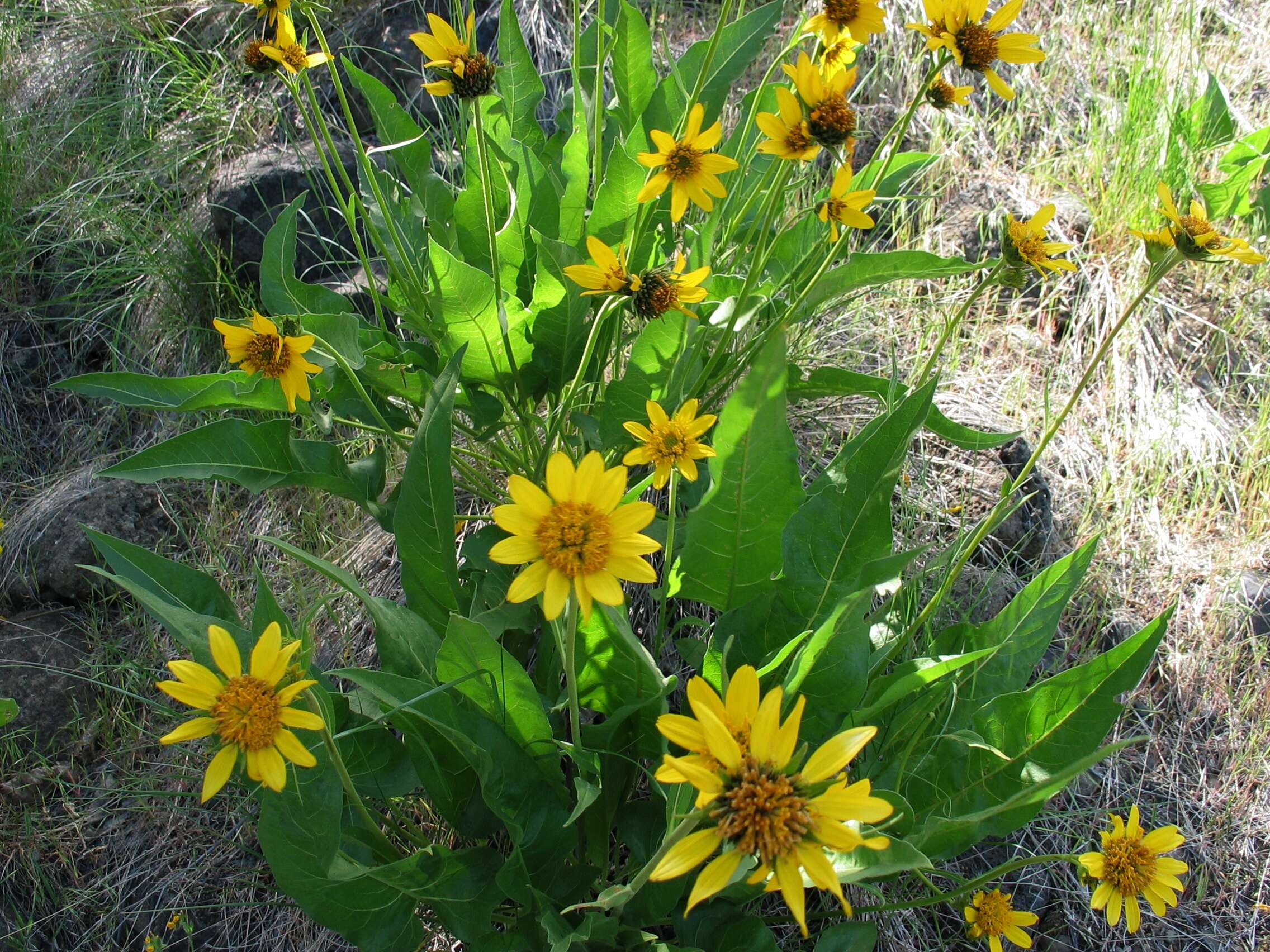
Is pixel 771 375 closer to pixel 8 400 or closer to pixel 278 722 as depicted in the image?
pixel 278 722

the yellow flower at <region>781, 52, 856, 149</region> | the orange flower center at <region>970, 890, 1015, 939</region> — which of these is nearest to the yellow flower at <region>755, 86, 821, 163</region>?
the yellow flower at <region>781, 52, 856, 149</region>

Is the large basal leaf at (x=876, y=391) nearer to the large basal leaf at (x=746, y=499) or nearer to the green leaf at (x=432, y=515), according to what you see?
the large basal leaf at (x=746, y=499)

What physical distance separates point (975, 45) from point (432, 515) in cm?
Answer: 109

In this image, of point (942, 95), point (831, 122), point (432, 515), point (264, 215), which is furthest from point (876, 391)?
point (264, 215)

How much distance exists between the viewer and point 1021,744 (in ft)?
4.71

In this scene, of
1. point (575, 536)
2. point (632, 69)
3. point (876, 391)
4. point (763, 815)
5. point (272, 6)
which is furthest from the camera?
point (632, 69)

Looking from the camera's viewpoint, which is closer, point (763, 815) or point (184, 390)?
point (763, 815)

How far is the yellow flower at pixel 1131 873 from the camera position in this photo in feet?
4.33

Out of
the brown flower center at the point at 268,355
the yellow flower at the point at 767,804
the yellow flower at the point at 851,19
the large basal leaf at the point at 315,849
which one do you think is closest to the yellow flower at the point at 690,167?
the yellow flower at the point at 851,19

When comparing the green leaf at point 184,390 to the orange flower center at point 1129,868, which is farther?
the green leaf at point 184,390

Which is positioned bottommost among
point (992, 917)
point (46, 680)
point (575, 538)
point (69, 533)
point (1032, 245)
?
point (46, 680)

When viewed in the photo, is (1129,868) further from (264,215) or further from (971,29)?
(264,215)

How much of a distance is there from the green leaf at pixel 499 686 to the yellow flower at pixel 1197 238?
112 centimetres

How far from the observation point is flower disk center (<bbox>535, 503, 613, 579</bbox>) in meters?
1.02
